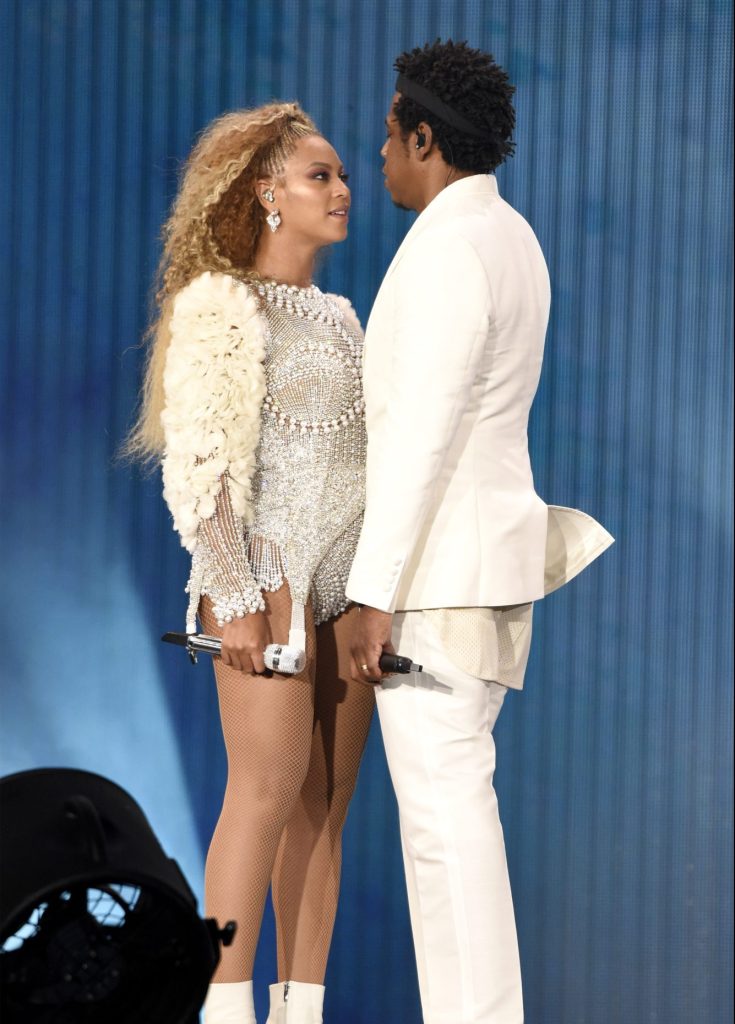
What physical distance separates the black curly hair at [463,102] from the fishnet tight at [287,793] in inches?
29.0

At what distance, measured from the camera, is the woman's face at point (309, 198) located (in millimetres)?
2221

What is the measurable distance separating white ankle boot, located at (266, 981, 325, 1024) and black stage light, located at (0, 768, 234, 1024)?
2.55ft

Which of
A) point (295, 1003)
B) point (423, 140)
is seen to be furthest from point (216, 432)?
point (295, 1003)

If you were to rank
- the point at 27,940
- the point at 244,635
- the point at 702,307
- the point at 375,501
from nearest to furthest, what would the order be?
the point at 27,940 → the point at 375,501 → the point at 244,635 → the point at 702,307

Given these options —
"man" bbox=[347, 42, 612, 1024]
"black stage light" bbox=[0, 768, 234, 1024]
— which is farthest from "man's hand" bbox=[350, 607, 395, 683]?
"black stage light" bbox=[0, 768, 234, 1024]

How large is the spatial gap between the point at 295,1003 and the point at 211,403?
1005mm

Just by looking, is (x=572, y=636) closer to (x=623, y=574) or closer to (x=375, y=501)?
(x=623, y=574)

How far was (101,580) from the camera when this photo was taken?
3082 millimetres

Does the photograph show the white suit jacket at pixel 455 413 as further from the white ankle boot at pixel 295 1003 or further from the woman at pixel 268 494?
the white ankle boot at pixel 295 1003

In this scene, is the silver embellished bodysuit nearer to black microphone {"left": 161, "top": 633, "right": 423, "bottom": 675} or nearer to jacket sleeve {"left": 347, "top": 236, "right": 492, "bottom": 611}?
black microphone {"left": 161, "top": 633, "right": 423, "bottom": 675}

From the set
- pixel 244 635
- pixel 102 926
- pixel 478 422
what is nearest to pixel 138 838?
pixel 102 926

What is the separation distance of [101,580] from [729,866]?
1580 millimetres

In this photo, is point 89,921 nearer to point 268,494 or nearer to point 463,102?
point 268,494

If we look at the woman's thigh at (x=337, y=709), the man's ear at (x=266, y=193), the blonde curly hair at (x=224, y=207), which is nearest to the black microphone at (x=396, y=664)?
the woman's thigh at (x=337, y=709)
